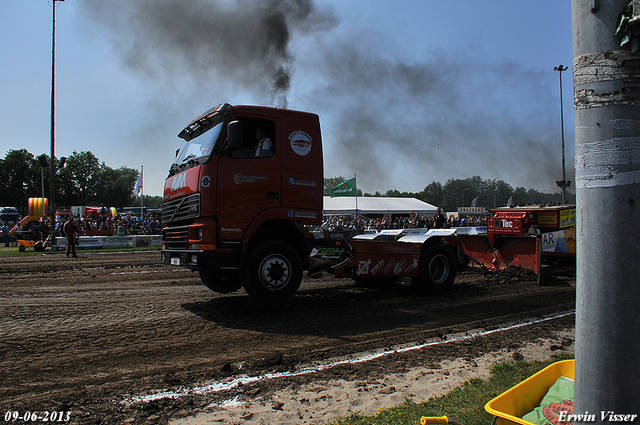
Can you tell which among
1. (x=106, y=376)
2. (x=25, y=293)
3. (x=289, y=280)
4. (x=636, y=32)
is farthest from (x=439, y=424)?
(x=25, y=293)

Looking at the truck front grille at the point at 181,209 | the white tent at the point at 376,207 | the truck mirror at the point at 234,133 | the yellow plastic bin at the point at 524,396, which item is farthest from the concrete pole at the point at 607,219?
the white tent at the point at 376,207

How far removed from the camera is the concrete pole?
169 cm

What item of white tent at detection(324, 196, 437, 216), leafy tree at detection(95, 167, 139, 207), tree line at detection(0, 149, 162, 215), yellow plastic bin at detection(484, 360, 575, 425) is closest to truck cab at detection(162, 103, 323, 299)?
yellow plastic bin at detection(484, 360, 575, 425)

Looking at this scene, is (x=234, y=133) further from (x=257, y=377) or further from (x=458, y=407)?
(x=458, y=407)

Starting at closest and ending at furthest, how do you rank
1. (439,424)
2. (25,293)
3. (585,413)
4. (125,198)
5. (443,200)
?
(585,413)
(439,424)
(25,293)
(125,198)
(443,200)

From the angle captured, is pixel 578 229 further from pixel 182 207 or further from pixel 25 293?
pixel 25 293

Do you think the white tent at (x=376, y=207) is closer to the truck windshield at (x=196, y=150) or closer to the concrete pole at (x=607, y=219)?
the truck windshield at (x=196, y=150)

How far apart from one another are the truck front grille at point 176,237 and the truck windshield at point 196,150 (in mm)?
1002

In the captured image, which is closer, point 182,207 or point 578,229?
point 578,229

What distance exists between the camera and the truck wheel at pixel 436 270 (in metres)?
8.09

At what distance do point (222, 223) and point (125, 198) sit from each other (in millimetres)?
110175

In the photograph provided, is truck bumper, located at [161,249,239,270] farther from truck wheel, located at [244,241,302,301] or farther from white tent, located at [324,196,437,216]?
white tent, located at [324,196,437,216]

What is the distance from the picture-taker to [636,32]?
167cm

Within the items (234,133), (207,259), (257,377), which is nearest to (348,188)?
(234,133)
